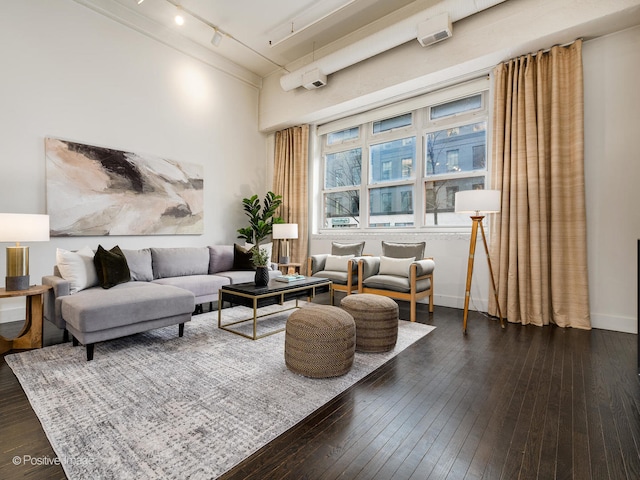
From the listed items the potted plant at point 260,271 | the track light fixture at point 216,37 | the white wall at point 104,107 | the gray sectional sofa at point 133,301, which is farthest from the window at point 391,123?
the gray sectional sofa at point 133,301

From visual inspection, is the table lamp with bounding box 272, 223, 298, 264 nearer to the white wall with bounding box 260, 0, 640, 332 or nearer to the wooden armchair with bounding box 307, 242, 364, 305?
the wooden armchair with bounding box 307, 242, 364, 305

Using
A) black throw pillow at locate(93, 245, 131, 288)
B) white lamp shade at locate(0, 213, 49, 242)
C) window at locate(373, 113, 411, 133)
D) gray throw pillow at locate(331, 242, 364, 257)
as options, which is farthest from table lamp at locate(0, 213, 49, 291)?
window at locate(373, 113, 411, 133)

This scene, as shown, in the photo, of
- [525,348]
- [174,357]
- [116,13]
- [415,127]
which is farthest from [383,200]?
[116,13]

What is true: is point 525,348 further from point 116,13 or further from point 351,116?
point 116,13

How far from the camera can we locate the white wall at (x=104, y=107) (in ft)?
11.9

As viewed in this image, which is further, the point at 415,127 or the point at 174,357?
the point at 415,127

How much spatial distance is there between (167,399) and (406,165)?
4515 mm

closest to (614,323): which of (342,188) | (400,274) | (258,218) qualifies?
(400,274)

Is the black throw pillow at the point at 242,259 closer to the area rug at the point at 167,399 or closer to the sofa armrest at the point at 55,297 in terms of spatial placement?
the area rug at the point at 167,399

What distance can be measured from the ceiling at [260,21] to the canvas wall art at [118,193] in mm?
1849

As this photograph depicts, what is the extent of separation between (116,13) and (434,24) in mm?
4082

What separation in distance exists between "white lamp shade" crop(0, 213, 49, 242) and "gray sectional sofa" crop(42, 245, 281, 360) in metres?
0.45

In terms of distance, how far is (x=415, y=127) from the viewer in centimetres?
502

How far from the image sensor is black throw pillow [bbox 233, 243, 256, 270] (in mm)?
4773
